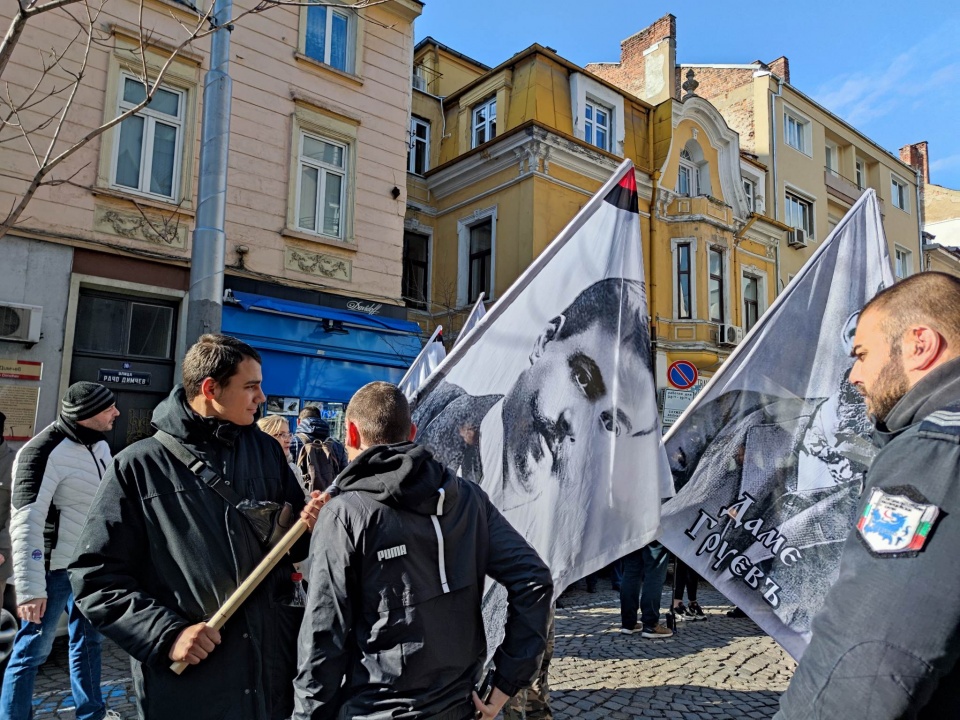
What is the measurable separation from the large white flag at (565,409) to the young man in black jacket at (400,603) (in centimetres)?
106

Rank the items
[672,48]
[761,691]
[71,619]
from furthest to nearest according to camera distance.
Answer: [672,48]
[761,691]
[71,619]

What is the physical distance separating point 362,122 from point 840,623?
12.8m

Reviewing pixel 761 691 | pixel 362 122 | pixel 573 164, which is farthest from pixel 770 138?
pixel 761 691

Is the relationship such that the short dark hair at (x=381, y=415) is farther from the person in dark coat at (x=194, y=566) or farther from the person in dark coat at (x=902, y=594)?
the person in dark coat at (x=902, y=594)

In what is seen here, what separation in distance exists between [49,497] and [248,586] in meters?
2.39

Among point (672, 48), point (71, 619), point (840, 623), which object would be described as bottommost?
point (71, 619)

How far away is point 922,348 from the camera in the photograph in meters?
1.59

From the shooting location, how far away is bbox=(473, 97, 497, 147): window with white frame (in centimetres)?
1789

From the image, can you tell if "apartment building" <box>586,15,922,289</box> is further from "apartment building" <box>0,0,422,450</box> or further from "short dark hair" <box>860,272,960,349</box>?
"short dark hair" <box>860,272,960,349</box>

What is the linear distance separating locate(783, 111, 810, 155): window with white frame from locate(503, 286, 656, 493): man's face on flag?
2520 centimetres

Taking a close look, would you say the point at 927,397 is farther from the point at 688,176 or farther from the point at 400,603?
the point at 688,176

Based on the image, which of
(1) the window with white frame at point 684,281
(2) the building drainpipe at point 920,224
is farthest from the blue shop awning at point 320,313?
(2) the building drainpipe at point 920,224

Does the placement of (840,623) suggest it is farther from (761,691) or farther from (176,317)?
(176,317)

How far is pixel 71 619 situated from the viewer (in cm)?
388
